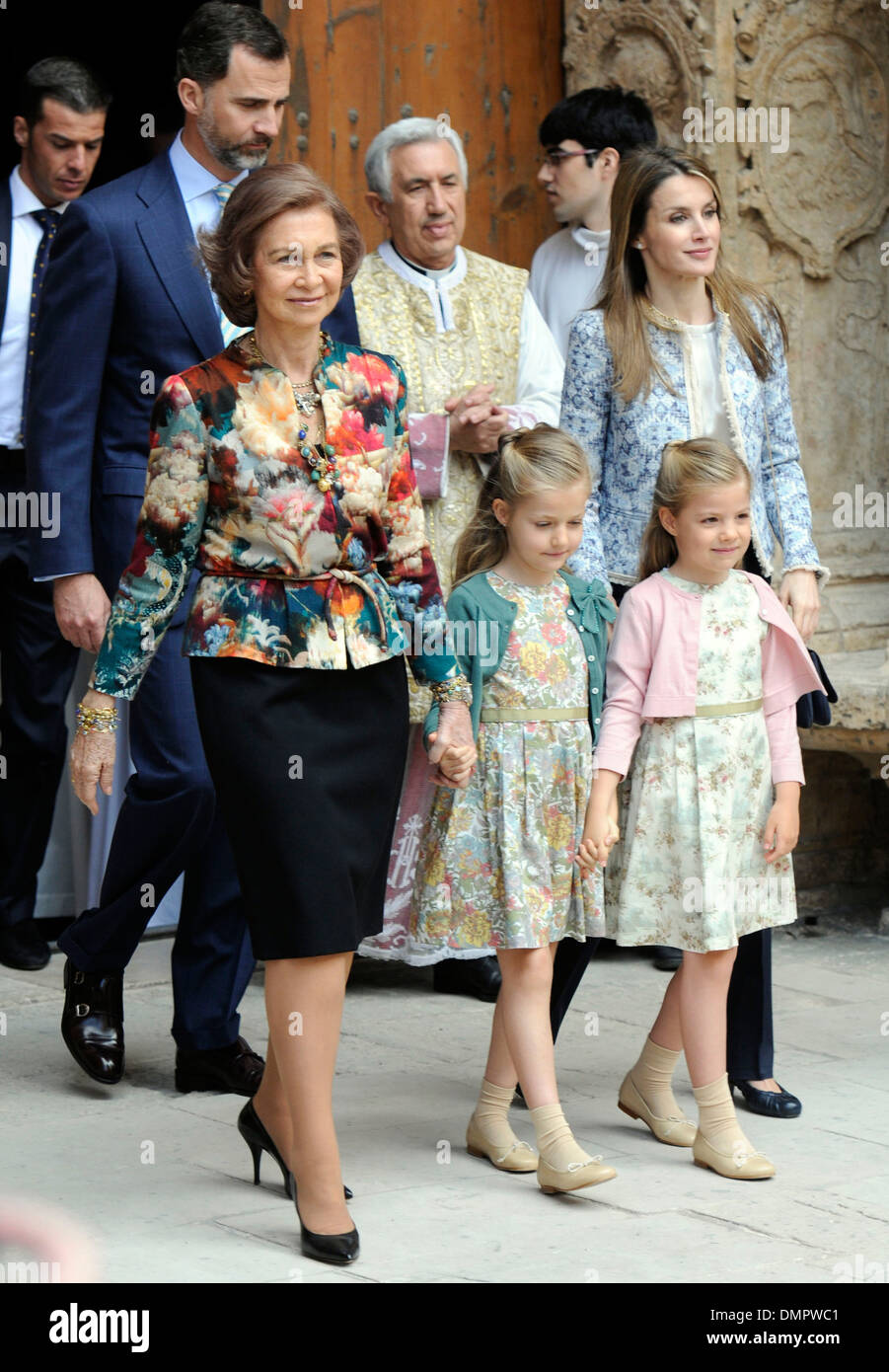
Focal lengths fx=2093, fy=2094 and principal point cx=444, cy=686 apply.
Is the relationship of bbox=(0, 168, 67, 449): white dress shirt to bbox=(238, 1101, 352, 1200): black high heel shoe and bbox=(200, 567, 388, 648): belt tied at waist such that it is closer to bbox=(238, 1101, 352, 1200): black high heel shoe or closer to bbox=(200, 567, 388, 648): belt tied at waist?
bbox=(200, 567, 388, 648): belt tied at waist

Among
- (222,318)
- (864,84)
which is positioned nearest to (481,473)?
(222,318)

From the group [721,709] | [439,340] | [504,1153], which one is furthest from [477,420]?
[504,1153]

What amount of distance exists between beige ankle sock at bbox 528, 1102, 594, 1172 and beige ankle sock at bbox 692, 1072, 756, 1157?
0.27 metres

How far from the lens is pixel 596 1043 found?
4855 mm

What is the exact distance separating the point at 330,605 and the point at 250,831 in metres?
0.39

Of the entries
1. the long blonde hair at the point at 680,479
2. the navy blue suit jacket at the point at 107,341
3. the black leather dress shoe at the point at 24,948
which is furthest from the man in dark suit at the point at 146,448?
the black leather dress shoe at the point at 24,948

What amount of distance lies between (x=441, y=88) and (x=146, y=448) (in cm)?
208

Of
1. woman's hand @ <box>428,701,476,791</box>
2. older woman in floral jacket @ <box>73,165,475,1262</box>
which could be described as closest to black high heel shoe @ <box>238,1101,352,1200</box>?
older woman in floral jacket @ <box>73,165,475,1262</box>

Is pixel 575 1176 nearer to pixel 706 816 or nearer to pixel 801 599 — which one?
pixel 706 816

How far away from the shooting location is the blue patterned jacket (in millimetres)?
4336

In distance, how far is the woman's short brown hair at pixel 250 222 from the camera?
3.42 meters

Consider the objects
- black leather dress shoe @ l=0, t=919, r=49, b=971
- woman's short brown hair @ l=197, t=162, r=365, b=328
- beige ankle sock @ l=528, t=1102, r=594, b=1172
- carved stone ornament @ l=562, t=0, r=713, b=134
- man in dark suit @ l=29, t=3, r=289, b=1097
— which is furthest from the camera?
carved stone ornament @ l=562, t=0, r=713, b=134

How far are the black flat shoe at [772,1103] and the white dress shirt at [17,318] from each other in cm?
264

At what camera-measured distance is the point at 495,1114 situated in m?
3.96
